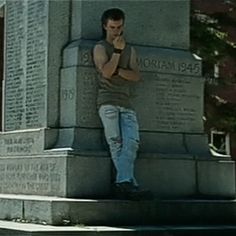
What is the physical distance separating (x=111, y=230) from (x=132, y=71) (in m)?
2.26

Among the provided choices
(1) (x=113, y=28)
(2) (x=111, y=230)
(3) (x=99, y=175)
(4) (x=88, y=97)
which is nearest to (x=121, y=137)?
(3) (x=99, y=175)

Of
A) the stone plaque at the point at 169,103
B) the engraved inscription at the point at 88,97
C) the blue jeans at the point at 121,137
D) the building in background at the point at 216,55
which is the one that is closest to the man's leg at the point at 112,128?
the blue jeans at the point at 121,137

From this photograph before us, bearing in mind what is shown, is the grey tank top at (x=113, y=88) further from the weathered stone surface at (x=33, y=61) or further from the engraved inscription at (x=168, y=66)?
the weathered stone surface at (x=33, y=61)

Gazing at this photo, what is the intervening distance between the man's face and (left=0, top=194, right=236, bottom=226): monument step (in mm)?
1970

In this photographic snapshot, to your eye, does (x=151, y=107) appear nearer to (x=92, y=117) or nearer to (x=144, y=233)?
(x=92, y=117)

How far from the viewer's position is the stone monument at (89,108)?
10.6m

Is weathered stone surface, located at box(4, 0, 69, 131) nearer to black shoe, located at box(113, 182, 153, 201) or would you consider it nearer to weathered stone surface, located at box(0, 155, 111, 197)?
weathered stone surface, located at box(0, 155, 111, 197)

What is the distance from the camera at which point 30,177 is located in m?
11.0

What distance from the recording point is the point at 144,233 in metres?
9.13

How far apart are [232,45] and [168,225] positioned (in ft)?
40.0

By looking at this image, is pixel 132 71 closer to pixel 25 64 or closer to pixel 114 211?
pixel 25 64

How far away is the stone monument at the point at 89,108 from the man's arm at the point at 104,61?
0.80ft

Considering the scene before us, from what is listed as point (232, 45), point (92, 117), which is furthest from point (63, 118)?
point (232, 45)

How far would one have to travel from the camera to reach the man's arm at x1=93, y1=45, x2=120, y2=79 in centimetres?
1030
